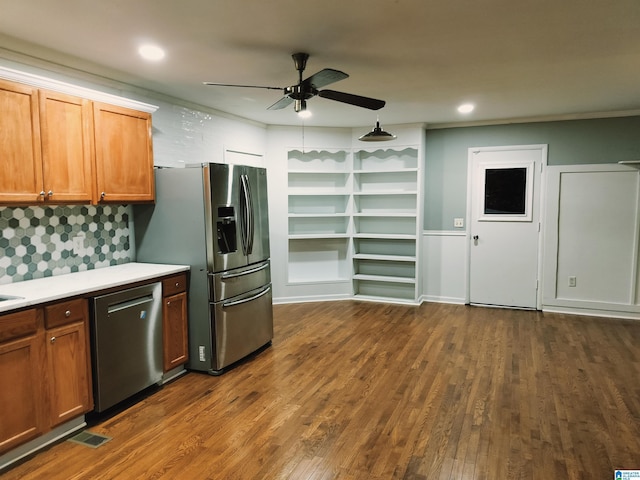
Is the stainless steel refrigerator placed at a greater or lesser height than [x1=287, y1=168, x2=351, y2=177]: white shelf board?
lesser

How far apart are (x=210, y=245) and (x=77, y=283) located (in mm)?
984

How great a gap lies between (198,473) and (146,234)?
2.13 meters

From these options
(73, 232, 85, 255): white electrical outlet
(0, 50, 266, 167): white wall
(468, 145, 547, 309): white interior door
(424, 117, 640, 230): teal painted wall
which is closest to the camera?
(0, 50, 266, 167): white wall

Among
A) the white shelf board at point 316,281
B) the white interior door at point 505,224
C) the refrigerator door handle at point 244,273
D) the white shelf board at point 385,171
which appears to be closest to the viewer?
the refrigerator door handle at point 244,273

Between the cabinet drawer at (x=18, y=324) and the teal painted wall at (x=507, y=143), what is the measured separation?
4.80 metres

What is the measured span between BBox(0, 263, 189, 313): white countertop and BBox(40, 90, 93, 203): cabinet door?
0.55m

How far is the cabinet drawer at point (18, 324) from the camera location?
226 centimetres

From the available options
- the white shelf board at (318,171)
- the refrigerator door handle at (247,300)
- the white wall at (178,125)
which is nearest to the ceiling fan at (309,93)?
the white wall at (178,125)

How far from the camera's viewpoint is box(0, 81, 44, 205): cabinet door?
2.52m

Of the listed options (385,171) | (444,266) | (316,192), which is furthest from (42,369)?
(444,266)

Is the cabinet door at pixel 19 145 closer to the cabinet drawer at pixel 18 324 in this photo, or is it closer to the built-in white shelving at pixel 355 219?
the cabinet drawer at pixel 18 324

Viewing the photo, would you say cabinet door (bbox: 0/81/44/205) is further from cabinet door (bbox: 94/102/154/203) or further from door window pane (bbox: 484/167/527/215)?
door window pane (bbox: 484/167/527/215)

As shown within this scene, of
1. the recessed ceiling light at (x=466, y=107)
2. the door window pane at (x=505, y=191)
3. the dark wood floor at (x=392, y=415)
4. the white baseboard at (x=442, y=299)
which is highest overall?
the recessed ceiling light at (x=466, y=107)

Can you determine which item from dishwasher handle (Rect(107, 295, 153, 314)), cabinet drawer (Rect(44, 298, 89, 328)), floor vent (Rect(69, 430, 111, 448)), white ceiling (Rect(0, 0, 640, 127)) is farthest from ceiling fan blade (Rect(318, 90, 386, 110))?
floor vent (Rect(69, 430, 111, 448))
